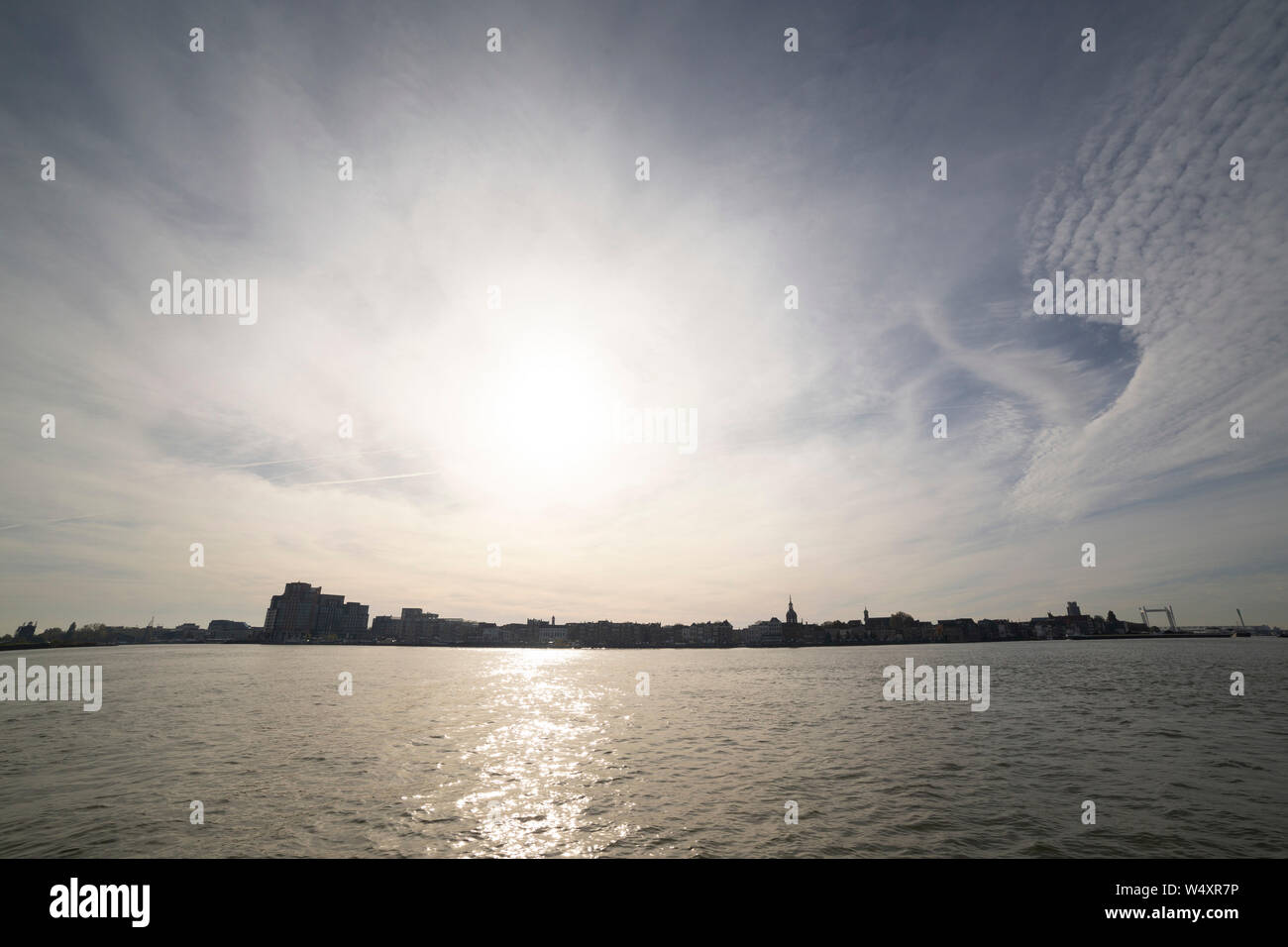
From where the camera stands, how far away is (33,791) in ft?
82.1


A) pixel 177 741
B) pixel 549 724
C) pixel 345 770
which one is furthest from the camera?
pixel 549 724

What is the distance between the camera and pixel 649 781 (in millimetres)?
26750

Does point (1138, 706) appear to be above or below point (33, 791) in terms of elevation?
below

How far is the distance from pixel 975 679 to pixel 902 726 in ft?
188

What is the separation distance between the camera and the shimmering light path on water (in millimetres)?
18766

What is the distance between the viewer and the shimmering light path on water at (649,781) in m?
18.8
